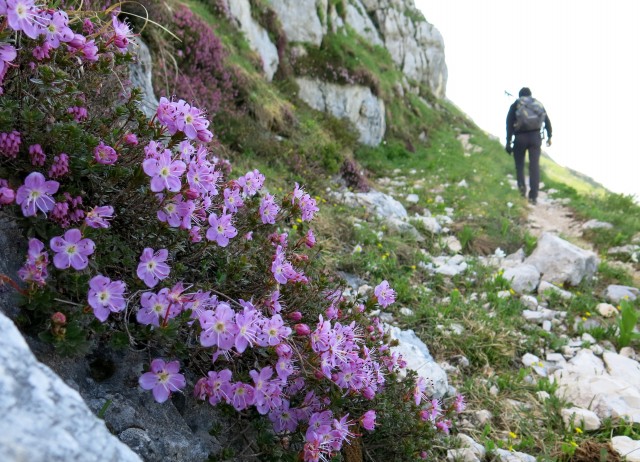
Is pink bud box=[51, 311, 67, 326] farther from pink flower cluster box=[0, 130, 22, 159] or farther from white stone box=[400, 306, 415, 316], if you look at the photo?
white stone box=[400, 306, 415, 316]

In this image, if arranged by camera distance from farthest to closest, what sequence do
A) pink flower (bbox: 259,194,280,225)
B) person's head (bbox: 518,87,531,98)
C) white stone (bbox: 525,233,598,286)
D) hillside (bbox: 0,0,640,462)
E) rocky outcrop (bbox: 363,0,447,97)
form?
rocky outcrop (bbox: 363,0,447,97), person's head (bbox: 518,87,531,98), white stone (bbox: 525,233,598,286), pink flower (bbox: 259,194,280,225), hillside (bbox: 0,0,640,462)

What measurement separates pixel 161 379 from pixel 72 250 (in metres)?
0.53

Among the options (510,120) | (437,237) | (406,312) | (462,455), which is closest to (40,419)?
(462,455)

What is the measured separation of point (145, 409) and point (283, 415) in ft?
1.76

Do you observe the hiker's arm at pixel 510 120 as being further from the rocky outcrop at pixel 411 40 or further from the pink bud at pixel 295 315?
the rocky outcrop at pixel 411 40

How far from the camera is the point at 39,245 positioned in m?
1.46

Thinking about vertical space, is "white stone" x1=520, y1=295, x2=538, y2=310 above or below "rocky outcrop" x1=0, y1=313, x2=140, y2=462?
above

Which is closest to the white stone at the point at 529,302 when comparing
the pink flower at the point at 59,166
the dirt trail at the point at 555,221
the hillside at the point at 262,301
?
the hillside at the point at 262,301

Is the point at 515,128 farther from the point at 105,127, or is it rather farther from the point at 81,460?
the point at 81,460

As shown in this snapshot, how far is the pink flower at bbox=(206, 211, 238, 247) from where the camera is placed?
1.93m

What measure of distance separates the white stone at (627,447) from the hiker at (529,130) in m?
10.4

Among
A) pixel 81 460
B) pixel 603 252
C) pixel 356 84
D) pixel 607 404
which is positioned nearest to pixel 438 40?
pixel 356 84

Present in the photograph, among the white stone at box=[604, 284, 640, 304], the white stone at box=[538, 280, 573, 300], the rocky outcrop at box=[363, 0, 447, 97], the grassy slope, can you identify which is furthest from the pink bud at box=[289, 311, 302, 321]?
the rocky outcrop at box=[363, 0, 447, 97]

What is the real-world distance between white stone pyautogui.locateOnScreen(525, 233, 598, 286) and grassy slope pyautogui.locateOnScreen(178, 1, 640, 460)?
0.22 meters
